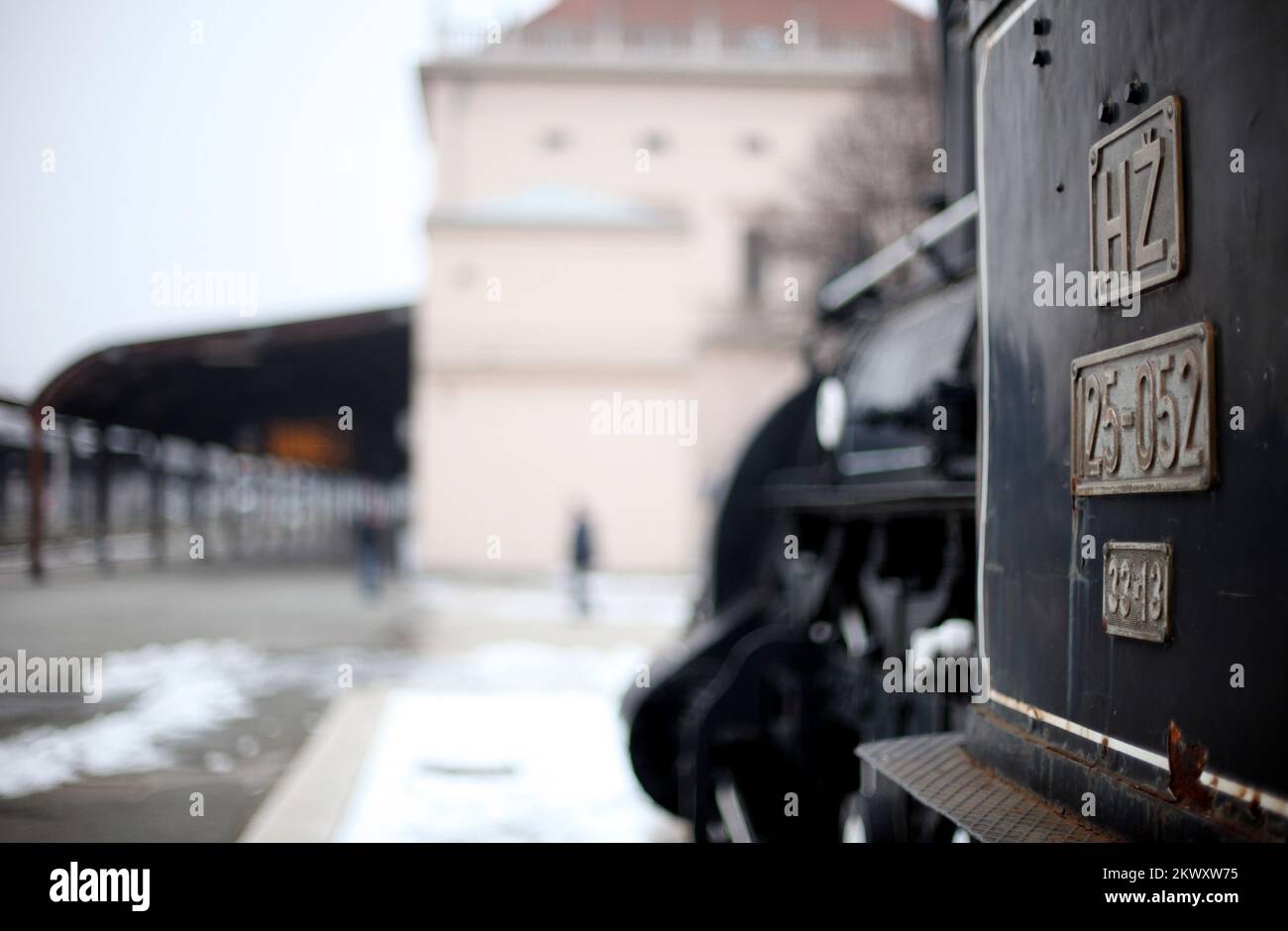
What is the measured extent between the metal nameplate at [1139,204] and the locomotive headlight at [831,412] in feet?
11.6

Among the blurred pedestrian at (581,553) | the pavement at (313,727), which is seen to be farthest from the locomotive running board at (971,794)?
the blurred pedestrian at (581,553)

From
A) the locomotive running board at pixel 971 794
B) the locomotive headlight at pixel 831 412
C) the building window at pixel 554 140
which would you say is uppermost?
the building window at pixel 554 140

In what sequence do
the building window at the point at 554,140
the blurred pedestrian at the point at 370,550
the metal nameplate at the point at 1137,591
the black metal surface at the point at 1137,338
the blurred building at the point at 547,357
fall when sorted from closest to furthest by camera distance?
the black metal surface at the point at 1137,338 → the metal nameplate at the point at 1137,591 → the blurred pedestrian at the point at 370,550 → the blurred building at the point at 547,357 → the building window at the point at 554,140

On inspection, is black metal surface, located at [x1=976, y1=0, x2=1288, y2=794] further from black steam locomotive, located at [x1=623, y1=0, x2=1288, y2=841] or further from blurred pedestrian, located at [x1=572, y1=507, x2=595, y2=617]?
blurred pedestrian, located at [x1=572, y1=507, x2=595, y2=617]

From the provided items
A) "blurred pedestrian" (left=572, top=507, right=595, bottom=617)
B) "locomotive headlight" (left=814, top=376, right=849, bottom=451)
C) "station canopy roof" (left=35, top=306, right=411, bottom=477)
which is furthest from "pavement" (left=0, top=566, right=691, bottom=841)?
"station canopy roof" (left=35, top=306, right=411, bottom=477)

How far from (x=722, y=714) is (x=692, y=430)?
2538 centimetres

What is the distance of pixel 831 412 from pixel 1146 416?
395 cm

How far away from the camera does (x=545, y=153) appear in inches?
1395

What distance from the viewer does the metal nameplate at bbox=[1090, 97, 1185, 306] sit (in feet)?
5.97

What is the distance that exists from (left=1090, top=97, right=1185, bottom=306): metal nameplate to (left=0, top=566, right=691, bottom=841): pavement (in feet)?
7.82

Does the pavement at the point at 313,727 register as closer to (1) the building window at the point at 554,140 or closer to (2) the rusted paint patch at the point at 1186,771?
(2) the rusted paint patch at the point at 1186,771

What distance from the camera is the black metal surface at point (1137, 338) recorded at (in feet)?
5.30

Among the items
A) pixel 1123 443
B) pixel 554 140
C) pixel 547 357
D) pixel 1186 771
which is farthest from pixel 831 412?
pixel 554 140
